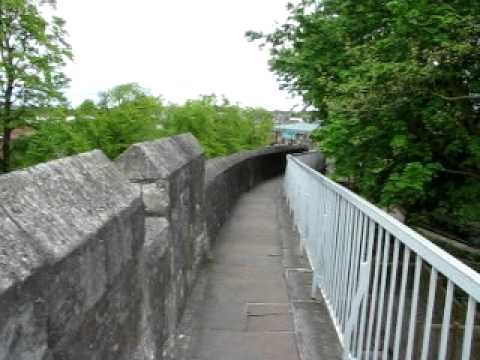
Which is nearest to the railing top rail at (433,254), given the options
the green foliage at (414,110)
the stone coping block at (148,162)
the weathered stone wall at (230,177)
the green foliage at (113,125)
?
the stone coping block at (148,162)

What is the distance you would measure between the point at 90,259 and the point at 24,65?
75.8ft

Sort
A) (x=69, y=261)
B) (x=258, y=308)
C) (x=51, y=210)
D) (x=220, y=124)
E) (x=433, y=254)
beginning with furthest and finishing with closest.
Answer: (x=220, y=124)
(x=258, y=308)
(x=433, y=254)
(x=51, y=210)
(x=69, y=261)

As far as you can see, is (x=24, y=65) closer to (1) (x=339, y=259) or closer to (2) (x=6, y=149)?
(2) (x=6, y=149)

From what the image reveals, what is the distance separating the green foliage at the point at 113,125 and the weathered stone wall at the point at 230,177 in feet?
17.6

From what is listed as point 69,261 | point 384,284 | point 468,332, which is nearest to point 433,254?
point 468,332

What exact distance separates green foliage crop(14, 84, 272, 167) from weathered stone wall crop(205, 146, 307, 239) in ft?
17.6

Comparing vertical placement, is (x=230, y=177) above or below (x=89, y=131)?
below

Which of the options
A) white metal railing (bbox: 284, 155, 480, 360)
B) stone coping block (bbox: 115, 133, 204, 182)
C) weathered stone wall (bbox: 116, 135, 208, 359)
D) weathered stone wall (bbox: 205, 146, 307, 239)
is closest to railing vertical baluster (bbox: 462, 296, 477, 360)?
white metal railing (bbox: 284, 155, 480, 360)

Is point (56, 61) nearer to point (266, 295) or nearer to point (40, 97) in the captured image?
point (40, 97)

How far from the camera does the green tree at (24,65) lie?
22516 mm

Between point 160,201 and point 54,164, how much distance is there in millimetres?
1686

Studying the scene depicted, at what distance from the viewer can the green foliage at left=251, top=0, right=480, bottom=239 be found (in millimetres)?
5703

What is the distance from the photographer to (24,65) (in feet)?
75.8

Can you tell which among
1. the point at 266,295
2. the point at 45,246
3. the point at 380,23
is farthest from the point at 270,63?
the point at 45,246
